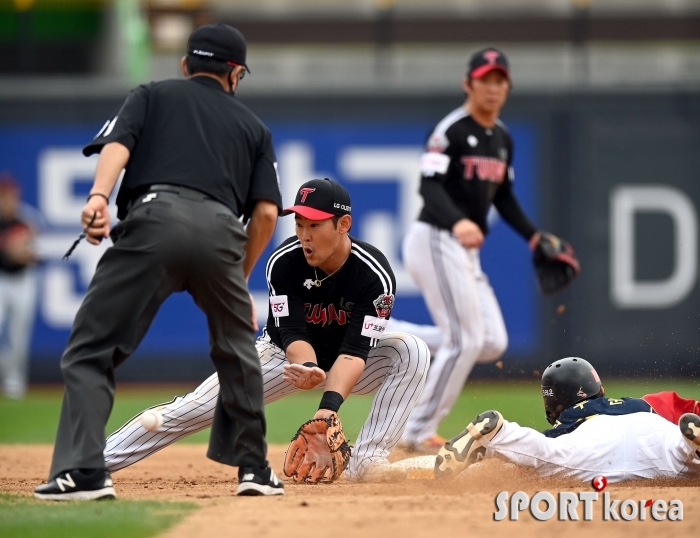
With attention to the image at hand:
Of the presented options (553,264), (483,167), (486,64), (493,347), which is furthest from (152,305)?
(553,264)

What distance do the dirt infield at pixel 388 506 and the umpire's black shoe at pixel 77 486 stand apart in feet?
1.27

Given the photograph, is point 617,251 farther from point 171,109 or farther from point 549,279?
point 171,109

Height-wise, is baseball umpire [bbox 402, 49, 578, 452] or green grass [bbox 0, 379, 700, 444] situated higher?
baseball umpire [bbox 402, 49, 578, 452]

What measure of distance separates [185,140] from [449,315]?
3.21 meters

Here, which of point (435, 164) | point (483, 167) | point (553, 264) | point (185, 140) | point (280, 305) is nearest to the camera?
point (185, 140)

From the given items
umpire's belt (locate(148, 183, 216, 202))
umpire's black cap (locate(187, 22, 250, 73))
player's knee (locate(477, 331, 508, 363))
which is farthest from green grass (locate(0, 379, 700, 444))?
umpire's black cap (locate(187, 22, 250, 73))

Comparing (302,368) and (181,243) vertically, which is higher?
(181,243)

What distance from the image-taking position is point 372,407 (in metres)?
5.39

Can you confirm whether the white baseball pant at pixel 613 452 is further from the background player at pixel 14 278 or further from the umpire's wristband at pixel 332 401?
the background player at pixel 14 278

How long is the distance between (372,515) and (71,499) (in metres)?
1.22

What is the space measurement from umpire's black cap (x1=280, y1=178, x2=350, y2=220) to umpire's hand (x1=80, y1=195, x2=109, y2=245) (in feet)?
3.40

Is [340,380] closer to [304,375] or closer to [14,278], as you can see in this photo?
[304,375]

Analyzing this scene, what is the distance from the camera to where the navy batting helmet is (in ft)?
16.9

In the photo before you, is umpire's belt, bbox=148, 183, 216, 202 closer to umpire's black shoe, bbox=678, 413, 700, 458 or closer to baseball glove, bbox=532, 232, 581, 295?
umpire's black shoe, bbox=678, 413, 700, 458
